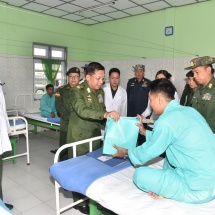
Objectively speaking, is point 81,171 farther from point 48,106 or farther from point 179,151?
point 48,106

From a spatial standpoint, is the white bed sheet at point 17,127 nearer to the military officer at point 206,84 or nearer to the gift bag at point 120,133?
the gift bag at point 120,133

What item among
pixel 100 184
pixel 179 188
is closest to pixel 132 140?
pixel 100 184

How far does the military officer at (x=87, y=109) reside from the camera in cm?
242

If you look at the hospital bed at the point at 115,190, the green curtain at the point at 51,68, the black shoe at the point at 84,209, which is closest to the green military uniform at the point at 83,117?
the hospital bed at the point at 115,190

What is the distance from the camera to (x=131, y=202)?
5.43 ft

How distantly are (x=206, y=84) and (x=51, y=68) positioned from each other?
484 cm

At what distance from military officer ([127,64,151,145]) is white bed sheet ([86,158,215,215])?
3.04 m

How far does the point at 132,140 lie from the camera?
8.04ft

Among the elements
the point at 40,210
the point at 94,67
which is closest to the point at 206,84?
the point at 94,67

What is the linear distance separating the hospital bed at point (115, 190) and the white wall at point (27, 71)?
3799 millimetres

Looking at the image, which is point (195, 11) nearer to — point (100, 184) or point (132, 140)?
point (132, 140)

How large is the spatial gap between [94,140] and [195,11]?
435 cm

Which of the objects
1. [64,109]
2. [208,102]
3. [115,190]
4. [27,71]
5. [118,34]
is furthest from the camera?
[118,34]

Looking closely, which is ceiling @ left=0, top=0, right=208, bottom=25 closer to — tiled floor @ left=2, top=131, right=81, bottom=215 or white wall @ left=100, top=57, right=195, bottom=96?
white wall @ left=100, top=57, right=195, bottom=96
